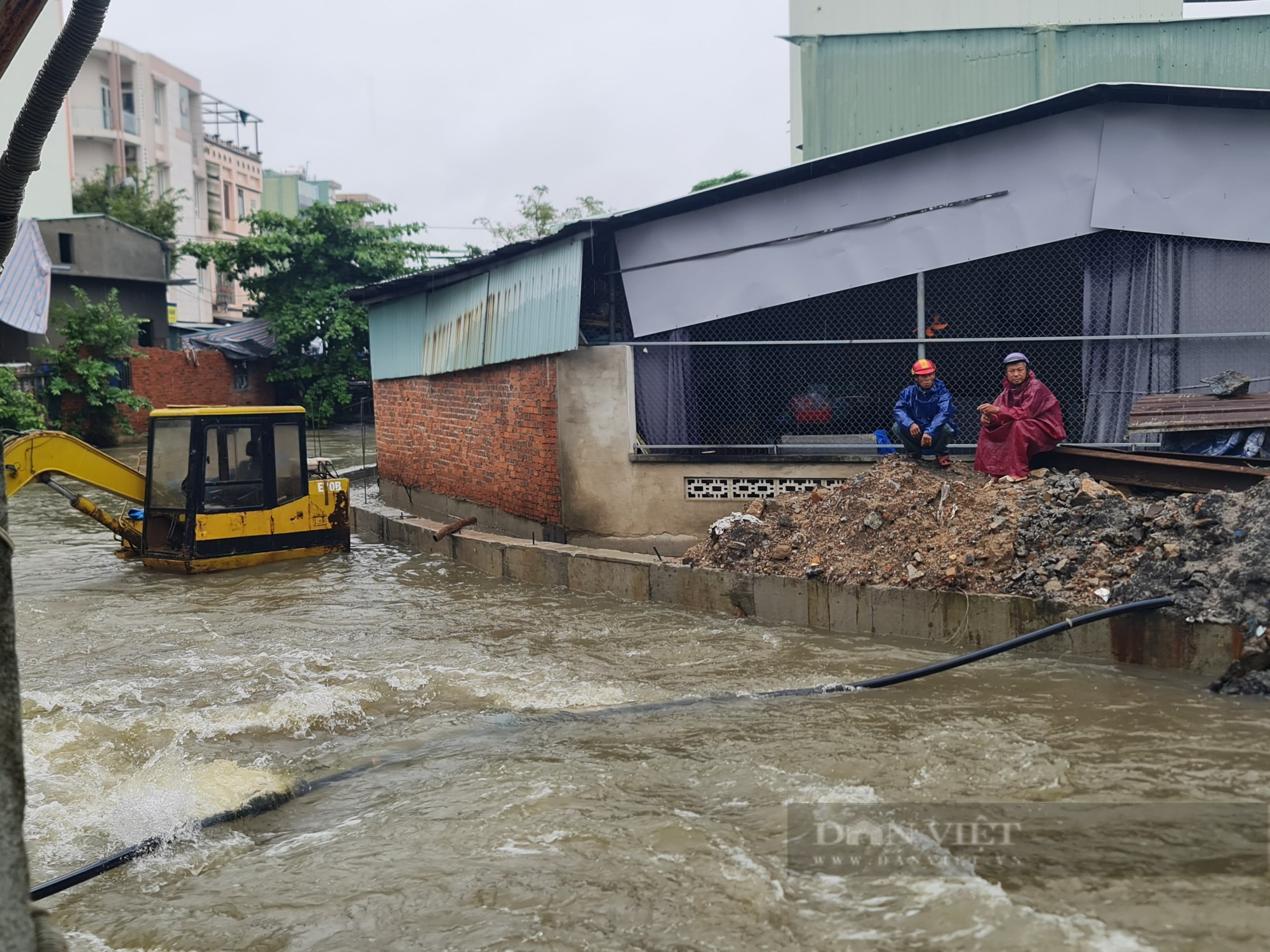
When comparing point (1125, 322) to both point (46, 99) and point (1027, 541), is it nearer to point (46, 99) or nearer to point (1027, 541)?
point (1027, 541)

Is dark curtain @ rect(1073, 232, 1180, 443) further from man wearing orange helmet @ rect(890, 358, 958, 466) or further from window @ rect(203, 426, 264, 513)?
window @ rect(203, 426, 264, 513)

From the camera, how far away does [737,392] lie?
12.6 metres

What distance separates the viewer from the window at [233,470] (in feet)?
42.8

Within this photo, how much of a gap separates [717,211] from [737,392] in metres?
2.05

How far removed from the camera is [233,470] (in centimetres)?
1326

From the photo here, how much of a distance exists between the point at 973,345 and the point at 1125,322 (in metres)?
2.75

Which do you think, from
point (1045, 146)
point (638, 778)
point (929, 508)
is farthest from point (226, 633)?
point (1045, 146)

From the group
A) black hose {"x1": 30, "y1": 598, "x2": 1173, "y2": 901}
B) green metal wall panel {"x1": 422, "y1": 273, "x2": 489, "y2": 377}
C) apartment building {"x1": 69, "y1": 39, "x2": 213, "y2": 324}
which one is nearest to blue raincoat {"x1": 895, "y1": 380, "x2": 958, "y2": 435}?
black hose {"x1": 30, "y1": 598, "x2": 1173, "y2": 901}

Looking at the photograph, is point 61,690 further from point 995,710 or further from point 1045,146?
point 1045,146

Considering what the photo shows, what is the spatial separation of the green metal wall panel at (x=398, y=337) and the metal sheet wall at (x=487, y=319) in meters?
0.01

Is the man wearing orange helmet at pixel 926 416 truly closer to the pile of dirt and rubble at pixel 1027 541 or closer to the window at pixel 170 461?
the pile of dirt and rubble at pixel 1027 541

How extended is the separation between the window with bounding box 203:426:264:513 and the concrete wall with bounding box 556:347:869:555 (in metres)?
3.97

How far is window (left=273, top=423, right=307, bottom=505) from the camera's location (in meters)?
13.5

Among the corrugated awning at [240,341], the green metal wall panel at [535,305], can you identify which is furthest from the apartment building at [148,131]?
the green metal wall panel at [535,305]
